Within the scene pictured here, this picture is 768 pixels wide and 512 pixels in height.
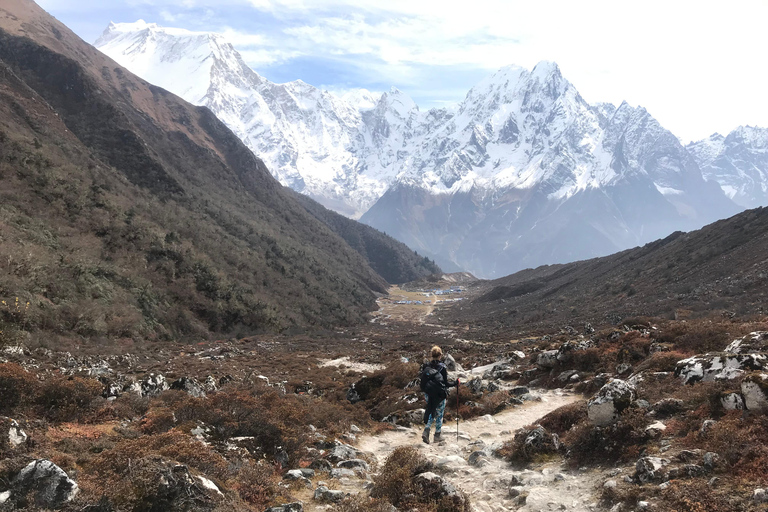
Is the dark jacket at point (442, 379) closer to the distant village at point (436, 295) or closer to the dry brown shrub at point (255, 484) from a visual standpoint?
the dry brown shrub at point (255, 484)

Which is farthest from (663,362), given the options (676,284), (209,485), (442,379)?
(676,284)

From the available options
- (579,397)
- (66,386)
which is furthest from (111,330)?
(579,397)

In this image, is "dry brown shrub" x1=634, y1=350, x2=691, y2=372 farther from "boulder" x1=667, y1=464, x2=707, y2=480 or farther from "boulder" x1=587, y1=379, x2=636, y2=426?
"boulder" x1=667, y1=464, x2=707, y2=480

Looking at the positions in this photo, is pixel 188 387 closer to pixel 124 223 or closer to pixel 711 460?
pixel 711 460

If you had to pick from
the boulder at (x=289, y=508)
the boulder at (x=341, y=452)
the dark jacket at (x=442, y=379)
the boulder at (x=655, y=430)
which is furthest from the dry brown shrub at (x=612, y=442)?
the boulder at (x=289, y=508)

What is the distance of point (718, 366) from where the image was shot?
11469 millimetres

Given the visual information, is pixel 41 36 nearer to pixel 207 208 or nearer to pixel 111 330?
pixel 207 208

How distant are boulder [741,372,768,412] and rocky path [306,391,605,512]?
3486mm

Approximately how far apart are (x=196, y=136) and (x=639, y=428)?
154471mm

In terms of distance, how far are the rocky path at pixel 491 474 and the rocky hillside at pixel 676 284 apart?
26.0 m

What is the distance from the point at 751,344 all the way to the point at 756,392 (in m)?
6.51

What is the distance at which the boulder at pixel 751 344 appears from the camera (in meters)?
12.9

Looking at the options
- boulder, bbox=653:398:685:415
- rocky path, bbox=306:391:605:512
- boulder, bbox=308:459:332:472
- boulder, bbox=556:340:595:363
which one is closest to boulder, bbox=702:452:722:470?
rocky path, bbox=306:391:605:512

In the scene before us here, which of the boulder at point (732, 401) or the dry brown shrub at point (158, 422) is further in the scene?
the dry brown shrub at point (158, 422)
